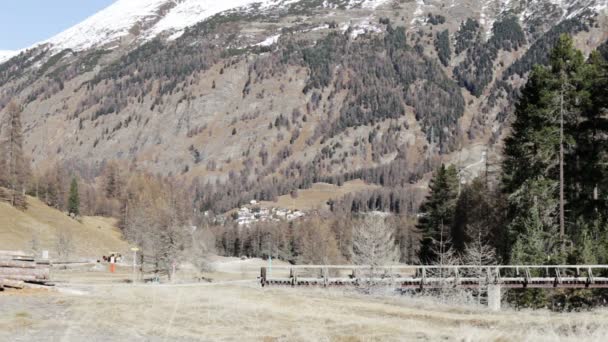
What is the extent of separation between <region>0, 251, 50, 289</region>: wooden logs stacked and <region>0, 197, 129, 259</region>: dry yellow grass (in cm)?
8257

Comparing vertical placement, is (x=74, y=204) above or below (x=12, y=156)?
below

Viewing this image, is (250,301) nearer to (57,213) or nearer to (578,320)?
(578,320)

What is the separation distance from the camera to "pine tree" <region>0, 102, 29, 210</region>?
12256 centimetres

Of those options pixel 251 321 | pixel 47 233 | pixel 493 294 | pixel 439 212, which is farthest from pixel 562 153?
pixel 47 233

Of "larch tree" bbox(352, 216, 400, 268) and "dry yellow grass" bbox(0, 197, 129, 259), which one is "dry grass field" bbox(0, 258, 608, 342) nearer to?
"larch tree" bbox(352, 216, 400, 268)

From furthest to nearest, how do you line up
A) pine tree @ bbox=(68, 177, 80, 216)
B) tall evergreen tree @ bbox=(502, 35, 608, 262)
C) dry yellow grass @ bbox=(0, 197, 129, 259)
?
1. pine tree @ bbox=(68, 177, 80, 216)
2. dry yellow grass @ bbox=(0, 197, 129, 259)
3. tall evergreen tree @ bbox=(502, 35, 608, 262)

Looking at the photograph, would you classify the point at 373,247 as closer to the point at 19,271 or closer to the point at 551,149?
the point at 551,149

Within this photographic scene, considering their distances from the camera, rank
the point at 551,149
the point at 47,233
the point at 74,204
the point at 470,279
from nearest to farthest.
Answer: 1. the point at 470,279
2. the point at 551,149
3. the point at 47,233
4. the point at 74,204

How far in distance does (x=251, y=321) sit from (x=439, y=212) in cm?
6669

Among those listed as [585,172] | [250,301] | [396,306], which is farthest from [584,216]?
[250,301]

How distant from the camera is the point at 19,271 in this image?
93.5 ft

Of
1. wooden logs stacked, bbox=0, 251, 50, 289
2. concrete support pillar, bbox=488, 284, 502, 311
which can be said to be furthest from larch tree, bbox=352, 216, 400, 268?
wooden logs stacked, bbox=0, 251, 50, 289

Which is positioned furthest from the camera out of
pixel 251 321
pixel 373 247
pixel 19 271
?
pixel 373 247

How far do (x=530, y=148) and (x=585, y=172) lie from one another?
4.35 metres
